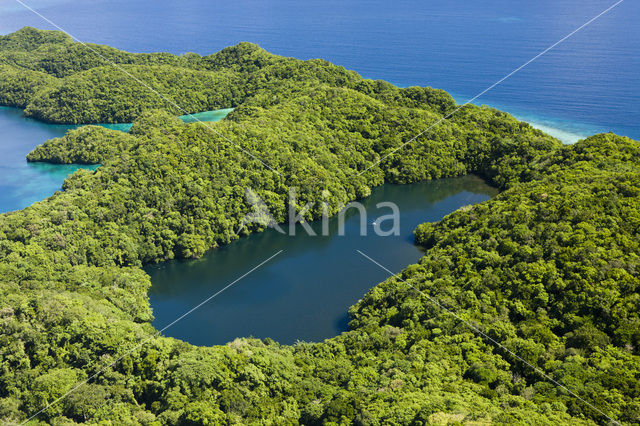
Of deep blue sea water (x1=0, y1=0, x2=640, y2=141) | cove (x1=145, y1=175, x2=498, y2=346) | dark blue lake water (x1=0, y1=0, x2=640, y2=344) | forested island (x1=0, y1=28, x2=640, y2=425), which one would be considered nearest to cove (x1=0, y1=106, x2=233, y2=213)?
dark blue lake water (x1=0, y1=0, x2=640, y2=344)

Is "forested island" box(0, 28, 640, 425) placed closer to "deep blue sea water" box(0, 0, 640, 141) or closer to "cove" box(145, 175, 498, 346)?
"cove" box(145, 175, 498, 346)

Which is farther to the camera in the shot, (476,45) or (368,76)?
(476,45)

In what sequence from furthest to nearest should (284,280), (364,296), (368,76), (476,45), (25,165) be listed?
(476,45) < (368,76) < (25,165) < (284,280) < (364,296)

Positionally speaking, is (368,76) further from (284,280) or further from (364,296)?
(364,296)

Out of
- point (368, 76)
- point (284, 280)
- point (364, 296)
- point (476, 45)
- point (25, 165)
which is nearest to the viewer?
point (364, 296)

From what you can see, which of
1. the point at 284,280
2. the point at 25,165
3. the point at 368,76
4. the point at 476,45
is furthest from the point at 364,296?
the point at 476,45

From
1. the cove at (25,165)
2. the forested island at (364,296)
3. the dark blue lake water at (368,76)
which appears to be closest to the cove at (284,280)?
the dark blue lake water at (368,76)
